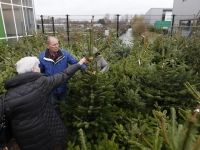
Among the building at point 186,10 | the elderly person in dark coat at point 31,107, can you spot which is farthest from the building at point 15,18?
the building at point 186,10

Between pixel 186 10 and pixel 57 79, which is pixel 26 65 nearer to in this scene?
pixel 57 79

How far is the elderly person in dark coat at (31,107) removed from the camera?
1.84 metres

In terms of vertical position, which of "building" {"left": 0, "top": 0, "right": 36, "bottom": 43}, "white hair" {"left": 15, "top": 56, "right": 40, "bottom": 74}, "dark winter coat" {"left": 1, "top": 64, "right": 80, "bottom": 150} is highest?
"building" {"left": 0, "top": 0, "right": 36, "bottom": 43}

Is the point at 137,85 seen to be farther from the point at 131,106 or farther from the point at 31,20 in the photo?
the point at 31,20

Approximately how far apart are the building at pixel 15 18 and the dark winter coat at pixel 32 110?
7.99 m

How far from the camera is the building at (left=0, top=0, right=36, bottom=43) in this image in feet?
30.4

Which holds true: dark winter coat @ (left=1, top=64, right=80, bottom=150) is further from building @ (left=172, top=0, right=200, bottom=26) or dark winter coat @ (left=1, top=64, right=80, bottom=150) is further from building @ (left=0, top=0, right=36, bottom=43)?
building @ (left=172, top=0, right=200, bottom=26)

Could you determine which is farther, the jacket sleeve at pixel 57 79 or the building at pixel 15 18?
the building at pixel 15 18

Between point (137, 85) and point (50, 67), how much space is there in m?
1.72

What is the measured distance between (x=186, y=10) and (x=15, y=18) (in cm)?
1992

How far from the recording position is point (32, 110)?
192 cm

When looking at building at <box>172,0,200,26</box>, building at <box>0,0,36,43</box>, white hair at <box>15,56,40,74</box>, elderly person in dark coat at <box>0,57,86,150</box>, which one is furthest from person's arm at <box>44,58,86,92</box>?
building at <box>172,0,200,26</box>

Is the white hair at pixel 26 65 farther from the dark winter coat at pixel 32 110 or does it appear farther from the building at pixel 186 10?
the building at pixel 186 10

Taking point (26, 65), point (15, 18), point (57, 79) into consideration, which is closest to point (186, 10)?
point (15, 18)
